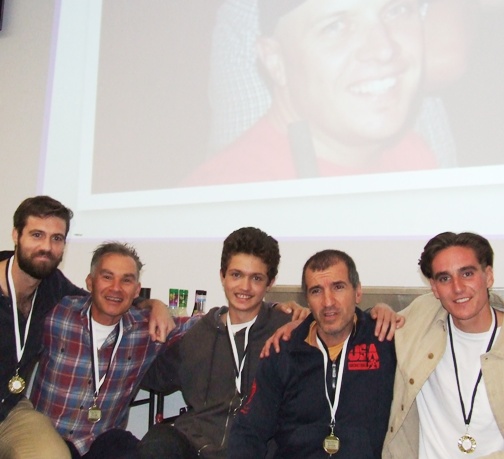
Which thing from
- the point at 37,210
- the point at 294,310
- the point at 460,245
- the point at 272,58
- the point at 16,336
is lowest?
the point at 16,336

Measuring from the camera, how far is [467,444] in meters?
1.88

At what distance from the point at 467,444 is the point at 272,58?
267cm

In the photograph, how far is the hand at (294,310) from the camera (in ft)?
7.77

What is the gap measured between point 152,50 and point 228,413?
2.94 metres

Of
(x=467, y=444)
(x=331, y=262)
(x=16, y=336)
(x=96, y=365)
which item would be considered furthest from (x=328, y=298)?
(x=16, y=336)

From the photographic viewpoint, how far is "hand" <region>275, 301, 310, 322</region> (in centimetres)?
237

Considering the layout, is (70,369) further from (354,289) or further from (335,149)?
(335,149)

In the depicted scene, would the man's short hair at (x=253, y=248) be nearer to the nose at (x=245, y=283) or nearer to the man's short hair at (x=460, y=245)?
the nose at (x=245, y=283)

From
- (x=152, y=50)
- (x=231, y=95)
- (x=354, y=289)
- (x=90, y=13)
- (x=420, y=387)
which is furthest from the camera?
(x=90, y=13)

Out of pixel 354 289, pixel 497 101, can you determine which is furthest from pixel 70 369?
pixel 497 101

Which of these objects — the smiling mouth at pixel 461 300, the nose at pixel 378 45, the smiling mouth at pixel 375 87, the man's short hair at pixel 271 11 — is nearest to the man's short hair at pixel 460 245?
the smiling mouth at pixel 461 300

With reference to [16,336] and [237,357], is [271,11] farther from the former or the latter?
[16,336]

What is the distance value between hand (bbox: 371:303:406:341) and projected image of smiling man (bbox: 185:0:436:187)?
1304 mm

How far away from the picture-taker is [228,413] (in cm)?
228
